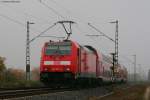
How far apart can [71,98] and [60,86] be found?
14.2m

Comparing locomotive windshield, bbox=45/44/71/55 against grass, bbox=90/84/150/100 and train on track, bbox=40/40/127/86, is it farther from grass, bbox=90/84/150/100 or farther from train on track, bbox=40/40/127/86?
grass, bbox=90/84/150/100

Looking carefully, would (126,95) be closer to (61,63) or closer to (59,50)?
(61,63)

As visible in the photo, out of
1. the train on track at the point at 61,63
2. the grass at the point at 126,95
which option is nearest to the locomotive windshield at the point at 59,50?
the train on track at the point at 61,63

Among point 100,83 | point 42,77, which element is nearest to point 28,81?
point 100,83

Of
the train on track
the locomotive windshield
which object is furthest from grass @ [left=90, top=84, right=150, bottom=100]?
the locomotive windshield

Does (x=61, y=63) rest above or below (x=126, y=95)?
above

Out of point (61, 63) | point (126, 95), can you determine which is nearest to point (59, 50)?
point (61, 63)

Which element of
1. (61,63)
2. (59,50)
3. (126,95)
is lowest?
(126,95)

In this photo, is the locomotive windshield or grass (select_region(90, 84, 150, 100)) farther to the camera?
the locomotive windshield

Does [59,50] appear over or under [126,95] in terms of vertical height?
over

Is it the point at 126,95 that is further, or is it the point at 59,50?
the point at 59,50

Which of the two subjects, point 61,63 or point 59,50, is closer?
point 61,63

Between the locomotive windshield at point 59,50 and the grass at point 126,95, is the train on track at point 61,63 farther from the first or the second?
the grass at point 126,95

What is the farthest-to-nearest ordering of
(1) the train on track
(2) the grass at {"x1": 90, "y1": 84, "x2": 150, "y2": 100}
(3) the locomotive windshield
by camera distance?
(3) the locomotive windshield → (1) the train on track → (2) the grass at {"x1": 90, "y1": 84, "x2": 150, "y2": 100}
